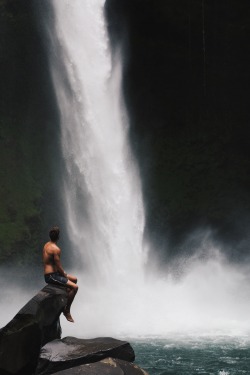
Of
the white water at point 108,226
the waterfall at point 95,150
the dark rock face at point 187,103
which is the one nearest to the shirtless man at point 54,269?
the white water at point 108,226

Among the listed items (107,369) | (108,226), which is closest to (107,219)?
(108,226)

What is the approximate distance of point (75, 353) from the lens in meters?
9.36

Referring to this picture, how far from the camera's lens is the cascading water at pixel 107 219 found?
19.2 metres

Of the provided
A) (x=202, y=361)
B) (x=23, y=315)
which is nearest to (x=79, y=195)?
(x=202, y=361)

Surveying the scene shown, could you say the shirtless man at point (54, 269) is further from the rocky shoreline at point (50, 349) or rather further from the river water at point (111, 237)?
the river water at point (111, 237)

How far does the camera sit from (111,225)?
23.6 m

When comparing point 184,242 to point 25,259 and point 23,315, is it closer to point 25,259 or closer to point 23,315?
point 25,259

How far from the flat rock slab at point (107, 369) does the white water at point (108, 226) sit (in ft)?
25.3

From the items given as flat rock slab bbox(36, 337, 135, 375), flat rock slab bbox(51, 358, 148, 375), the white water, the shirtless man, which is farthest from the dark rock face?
flat rock slab bbox(51, 358, 148, 375)

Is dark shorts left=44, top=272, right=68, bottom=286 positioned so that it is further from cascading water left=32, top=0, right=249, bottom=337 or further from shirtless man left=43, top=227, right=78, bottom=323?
cascading water left=32, top=0, right=249, bottom=337

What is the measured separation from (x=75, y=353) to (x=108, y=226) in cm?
1427

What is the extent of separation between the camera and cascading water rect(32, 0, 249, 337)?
1925cm

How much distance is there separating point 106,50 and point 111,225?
976cm

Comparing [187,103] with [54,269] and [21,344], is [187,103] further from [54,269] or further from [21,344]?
[21,344]
